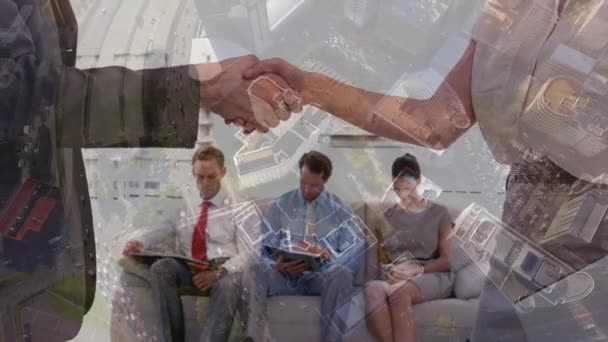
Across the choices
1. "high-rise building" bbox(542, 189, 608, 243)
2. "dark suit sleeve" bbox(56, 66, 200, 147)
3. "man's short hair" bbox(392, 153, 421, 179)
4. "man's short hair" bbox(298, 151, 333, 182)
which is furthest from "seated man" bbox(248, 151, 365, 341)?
"high-rise building" bbox(542, 189, 608, 243)

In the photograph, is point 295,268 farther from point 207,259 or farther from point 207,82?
point 207,82

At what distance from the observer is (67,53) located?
1.15 m

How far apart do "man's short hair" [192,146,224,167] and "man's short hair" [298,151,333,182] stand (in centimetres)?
14

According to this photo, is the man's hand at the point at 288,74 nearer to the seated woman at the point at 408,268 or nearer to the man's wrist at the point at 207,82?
the man's wrist at the point at 207,82

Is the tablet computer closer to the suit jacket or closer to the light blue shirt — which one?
the light blue shirt

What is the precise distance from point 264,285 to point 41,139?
1.48 feet

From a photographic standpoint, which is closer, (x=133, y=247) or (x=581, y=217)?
(x=581, y=217)

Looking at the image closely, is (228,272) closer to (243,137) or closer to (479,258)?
(243,137)

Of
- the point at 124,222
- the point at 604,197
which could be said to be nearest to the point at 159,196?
the point at 124,222

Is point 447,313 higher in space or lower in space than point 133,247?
lower

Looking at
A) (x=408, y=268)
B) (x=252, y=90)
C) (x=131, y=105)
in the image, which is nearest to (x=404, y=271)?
(x=408, y=268)

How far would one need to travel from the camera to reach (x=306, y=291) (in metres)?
1.09

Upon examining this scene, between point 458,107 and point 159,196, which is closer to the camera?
point 458,107

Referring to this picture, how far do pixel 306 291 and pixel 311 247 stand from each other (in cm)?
7
